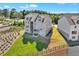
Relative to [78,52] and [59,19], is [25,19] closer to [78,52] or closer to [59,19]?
[59,19]

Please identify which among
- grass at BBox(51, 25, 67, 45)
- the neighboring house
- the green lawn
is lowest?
the green lawn

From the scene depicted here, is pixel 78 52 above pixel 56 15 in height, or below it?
below

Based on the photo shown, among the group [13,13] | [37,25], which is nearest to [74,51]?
[37,25]

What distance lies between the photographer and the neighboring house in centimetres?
339

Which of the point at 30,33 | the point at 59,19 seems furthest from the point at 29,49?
the point at 59,19

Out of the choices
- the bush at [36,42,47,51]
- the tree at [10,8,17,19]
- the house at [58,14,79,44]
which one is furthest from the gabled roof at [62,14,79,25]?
the tree at [10,8,17,19]

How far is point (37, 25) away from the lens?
3.40 metres

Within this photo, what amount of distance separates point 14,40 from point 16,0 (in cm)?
33

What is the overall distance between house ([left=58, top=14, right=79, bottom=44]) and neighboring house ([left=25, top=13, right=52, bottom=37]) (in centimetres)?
10

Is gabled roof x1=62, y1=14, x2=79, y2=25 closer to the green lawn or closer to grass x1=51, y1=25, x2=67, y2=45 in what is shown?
grass x1=51, y1=25, x2=67, y2=45

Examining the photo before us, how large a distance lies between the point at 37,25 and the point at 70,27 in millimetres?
269

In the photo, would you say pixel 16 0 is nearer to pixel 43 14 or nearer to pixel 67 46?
pixel 43 14

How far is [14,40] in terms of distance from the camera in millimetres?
3424

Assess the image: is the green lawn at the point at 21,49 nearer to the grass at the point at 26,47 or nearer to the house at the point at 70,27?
the grass at the point at 26,47
